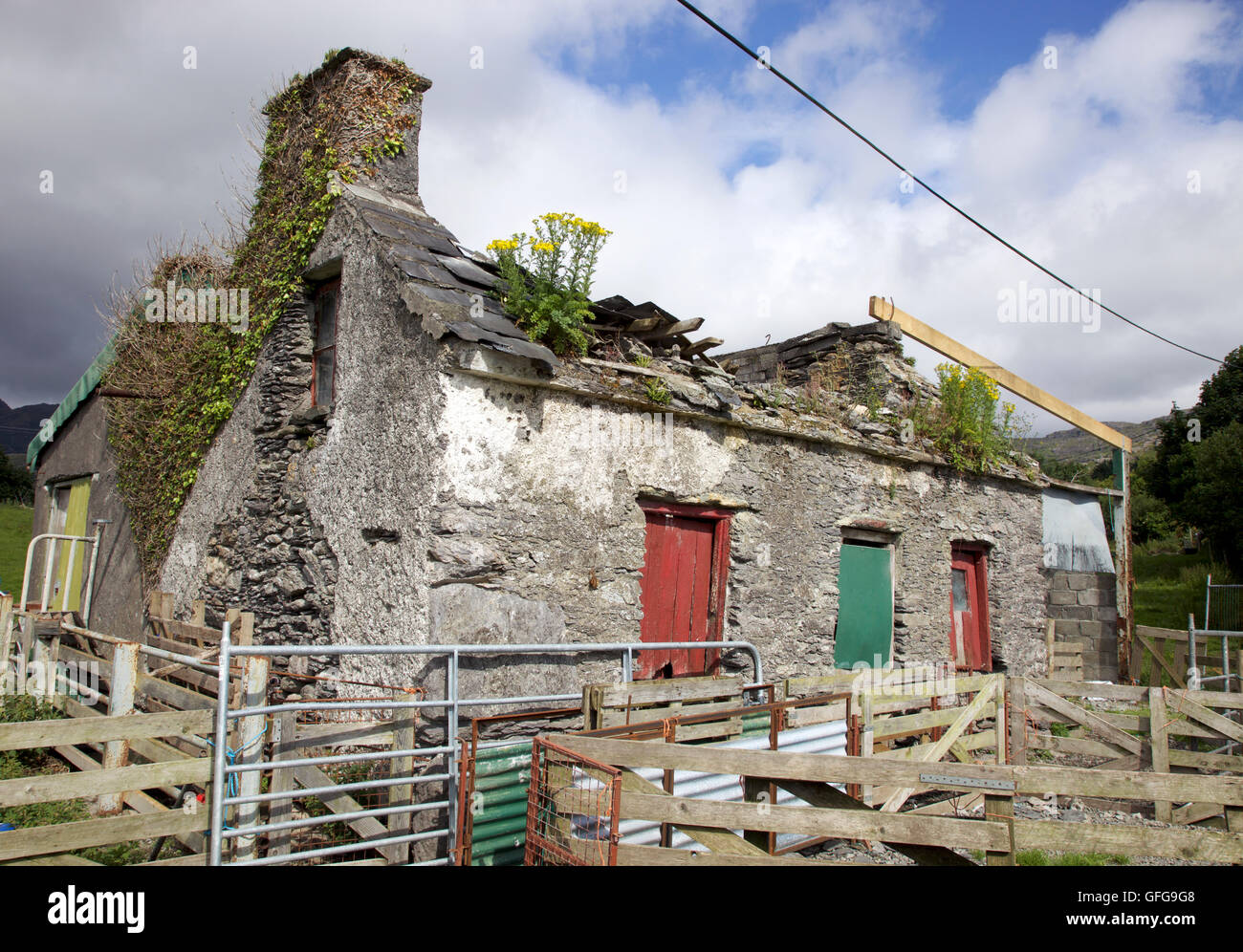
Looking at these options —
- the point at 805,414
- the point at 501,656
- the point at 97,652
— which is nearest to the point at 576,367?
the point at 501,656

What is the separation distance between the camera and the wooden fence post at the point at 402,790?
16.4 feet

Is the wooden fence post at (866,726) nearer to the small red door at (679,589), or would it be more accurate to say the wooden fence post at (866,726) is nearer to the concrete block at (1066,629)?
the small red door at (679,589)

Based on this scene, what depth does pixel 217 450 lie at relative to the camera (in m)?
8.25

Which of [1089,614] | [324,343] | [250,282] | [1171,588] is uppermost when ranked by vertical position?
[250,282]

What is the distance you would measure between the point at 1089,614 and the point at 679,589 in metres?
7.83

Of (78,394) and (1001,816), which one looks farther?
(78,394)

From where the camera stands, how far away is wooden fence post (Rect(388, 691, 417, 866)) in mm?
4988

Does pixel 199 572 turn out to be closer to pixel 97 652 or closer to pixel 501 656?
pixel 97 652

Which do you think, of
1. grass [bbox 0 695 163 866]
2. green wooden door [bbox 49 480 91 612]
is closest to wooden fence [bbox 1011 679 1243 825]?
grass [bbox 0 695 163 866]

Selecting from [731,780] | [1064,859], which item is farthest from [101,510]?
[1064,859]

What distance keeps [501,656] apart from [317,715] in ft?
5.87

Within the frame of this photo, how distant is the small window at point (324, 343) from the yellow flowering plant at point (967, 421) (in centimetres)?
663

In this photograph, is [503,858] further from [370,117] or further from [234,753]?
[370,117]

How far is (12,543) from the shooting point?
999 inches
